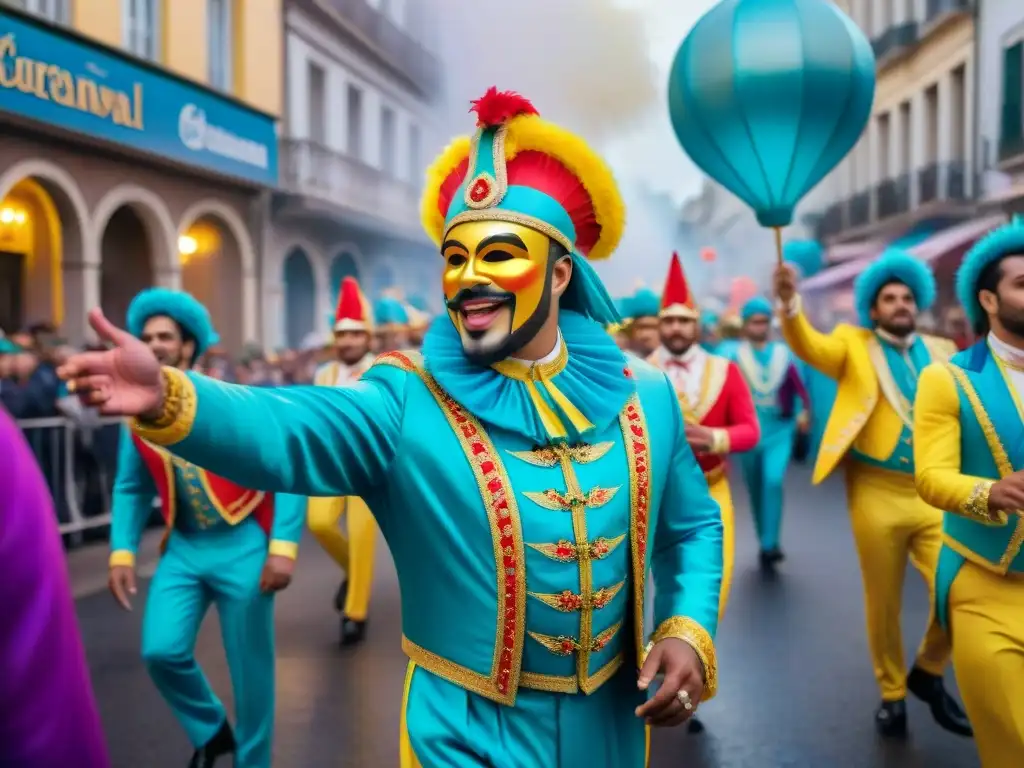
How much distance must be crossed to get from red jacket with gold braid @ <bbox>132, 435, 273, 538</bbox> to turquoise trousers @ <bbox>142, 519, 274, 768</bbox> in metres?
0.08

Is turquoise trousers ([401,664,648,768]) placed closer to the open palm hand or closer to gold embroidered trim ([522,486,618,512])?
gold embroidered trim ([522,486,618,512])

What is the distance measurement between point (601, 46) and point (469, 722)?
16.0m

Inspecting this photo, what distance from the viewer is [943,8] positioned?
23.4 meters

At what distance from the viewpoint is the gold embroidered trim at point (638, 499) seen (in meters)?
2.50

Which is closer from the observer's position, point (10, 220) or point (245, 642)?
point (245, 642)

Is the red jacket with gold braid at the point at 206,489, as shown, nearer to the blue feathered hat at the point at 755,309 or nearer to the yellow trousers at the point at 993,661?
the yellow trousers at the point at 993,661

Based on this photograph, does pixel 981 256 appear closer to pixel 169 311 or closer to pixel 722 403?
pixel 722 403

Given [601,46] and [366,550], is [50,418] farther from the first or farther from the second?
[601,46]

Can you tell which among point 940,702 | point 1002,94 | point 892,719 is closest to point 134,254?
point 892,719

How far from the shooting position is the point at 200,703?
13.6 ft

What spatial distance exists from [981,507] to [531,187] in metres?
1.74

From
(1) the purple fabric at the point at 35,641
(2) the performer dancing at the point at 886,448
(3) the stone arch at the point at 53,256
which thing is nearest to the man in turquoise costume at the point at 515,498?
(1) the purple fabric at the point at 35,641

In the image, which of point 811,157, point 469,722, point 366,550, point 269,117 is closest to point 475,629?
point 469,722

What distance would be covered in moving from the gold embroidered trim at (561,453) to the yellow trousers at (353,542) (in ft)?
14.7
